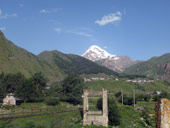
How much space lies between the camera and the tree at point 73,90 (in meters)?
57.9

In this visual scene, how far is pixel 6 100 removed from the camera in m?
50.3

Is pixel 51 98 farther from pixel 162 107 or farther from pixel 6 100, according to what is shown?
pixel 162 107

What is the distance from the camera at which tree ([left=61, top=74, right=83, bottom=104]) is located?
57906mm

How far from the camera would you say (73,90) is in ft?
195

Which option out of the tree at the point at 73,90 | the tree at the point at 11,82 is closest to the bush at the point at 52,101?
the tree at the point at 73,90

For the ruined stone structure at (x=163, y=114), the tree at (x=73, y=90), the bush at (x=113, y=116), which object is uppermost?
the ruined stone structure at (x=163, y=114)

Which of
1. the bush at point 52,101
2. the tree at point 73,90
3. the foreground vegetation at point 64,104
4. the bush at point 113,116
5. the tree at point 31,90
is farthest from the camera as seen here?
the tree at point 73,90

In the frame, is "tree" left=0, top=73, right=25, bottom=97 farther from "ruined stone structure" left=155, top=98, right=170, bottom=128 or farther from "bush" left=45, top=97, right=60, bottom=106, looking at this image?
"ruined stone structure" left=155, top=98, right=170, bottom=128

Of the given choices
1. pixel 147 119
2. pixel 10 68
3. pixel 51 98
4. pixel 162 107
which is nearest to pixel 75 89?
pixel 51 98

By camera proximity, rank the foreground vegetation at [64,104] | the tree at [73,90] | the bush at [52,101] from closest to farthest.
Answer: the foreground vegetation at [64,104] → the bush at [52,101] → the tree at [73,90]

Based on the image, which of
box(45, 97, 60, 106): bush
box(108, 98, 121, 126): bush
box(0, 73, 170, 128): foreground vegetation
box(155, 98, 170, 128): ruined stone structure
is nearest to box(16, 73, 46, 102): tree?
box(0, 73, 170, 128): foreground vegetation

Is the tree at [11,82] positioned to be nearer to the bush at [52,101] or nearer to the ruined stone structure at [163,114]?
the bush at [52,101]

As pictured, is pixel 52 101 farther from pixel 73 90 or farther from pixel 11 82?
pixel 11 82

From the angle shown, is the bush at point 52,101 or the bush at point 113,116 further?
the bush at point 52,101
